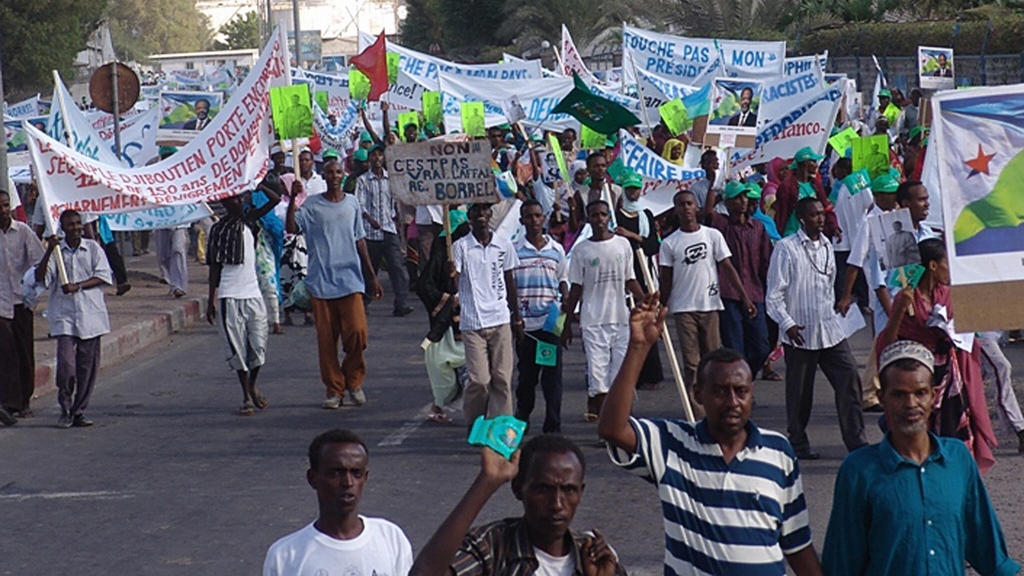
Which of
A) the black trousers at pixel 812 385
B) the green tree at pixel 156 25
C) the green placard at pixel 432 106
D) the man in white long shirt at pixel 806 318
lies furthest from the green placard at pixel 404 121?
the green tree at pixel 156 25

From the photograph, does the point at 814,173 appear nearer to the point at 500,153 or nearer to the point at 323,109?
the point at 500,153

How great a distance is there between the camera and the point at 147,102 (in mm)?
38656

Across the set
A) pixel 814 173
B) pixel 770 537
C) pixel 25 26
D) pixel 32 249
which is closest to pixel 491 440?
pixel 770 537

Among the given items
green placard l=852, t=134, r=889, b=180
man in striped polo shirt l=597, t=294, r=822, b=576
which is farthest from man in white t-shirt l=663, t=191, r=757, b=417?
man in striped polo shirt l=597, t=294, r=822, b=576

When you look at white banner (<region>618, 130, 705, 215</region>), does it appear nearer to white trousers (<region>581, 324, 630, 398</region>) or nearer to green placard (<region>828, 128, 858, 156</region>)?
white trousers (<region>581, 324, 630, 398</region>)

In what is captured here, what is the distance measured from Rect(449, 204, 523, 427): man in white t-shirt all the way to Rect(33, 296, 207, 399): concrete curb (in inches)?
151

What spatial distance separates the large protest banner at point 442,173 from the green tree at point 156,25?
334 ft

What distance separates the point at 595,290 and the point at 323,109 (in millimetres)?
15670

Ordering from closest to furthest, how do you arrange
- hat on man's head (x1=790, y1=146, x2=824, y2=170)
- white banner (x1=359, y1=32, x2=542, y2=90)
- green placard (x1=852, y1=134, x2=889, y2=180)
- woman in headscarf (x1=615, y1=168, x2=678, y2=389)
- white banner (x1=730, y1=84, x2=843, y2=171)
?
woman in headscarf (x1=615, y1=168, x2=678, y2=389)
green placard (x1=852, y1=134, x2=889, y2=180)
hat on man's head (x1=790, y1=146, x2=824, y2=170)
white banner (x1=730, y1=84, x2=843, y2=171)
white banner (x1=359, y1=32, x2=542, y2=90)

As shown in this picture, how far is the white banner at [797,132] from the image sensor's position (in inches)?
627

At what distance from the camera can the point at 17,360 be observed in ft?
37.1

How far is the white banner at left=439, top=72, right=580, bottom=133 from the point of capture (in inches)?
865

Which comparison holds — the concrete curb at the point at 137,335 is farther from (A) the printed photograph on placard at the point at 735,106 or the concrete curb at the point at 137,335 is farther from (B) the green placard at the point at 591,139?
(A) the printed photograph on placard at the point at 735,106

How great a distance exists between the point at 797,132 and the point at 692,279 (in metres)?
6.35
